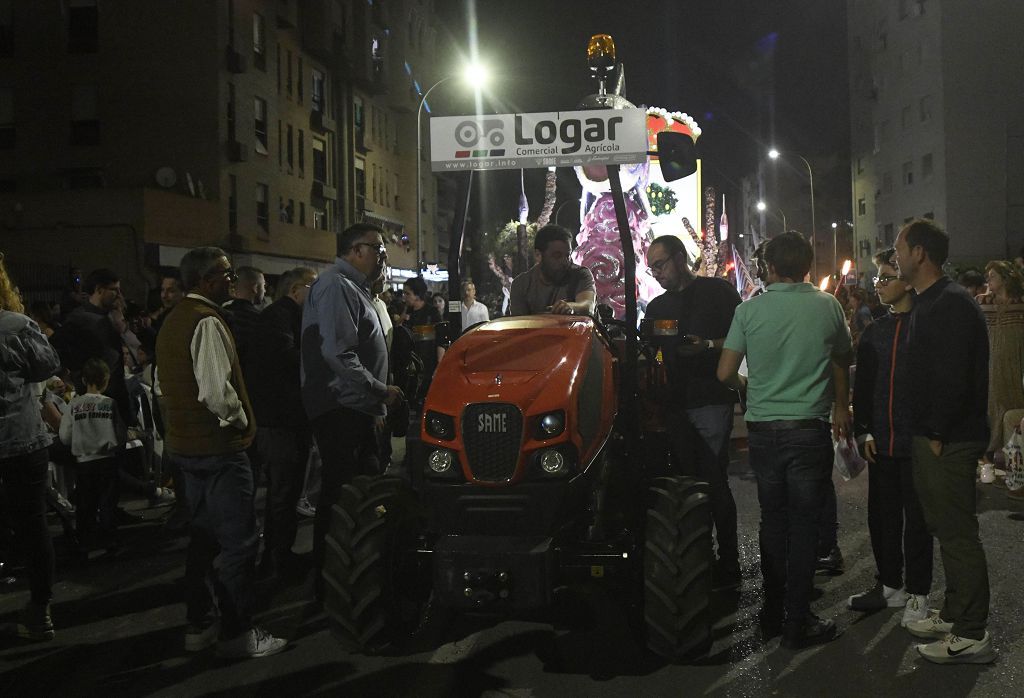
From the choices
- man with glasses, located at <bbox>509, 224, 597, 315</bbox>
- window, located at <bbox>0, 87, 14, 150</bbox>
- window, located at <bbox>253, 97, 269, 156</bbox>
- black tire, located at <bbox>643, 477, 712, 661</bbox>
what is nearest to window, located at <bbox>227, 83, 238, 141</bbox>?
window, located at <bbox>253, 97, 269, 156</bbox>

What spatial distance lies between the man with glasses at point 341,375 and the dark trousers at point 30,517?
4.98ft

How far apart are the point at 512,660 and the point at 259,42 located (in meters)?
32.5

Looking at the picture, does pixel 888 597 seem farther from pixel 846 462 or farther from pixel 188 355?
pixel 188 355

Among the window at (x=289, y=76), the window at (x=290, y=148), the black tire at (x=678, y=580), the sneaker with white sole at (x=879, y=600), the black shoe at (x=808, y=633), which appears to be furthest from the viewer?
the window at (x=290, y=148)

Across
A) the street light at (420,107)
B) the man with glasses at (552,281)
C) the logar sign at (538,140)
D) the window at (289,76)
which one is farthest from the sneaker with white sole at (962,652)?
the window at (289,76)

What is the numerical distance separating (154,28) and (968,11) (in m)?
35.8

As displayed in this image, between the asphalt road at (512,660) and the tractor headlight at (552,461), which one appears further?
the tractor headlight at (552,461)

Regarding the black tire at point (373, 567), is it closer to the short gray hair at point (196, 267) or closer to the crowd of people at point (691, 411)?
the crowd of people at point (691, 411)

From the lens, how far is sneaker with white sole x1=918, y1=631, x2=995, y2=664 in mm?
4906

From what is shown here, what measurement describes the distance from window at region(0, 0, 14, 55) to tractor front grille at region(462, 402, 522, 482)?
102 ft

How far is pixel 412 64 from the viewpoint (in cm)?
5769

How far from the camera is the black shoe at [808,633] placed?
5.20 metres

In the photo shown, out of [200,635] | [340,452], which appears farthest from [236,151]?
[200,635]

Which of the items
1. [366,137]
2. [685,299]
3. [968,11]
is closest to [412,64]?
[366,137]
